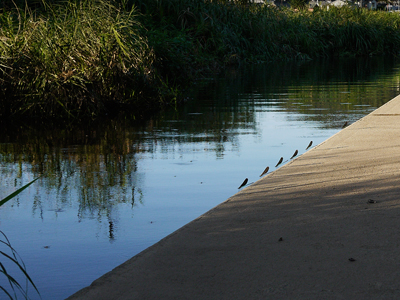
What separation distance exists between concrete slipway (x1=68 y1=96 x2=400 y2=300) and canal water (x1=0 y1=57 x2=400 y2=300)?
342 millimetres

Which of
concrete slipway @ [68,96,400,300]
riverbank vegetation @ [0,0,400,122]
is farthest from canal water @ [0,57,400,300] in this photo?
riverbank vegetation @ [0,0,400,122]

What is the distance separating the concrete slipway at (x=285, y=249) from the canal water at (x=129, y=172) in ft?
1.12

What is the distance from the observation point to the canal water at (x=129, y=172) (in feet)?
12.2

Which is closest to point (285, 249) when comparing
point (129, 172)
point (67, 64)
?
point (129, 172)

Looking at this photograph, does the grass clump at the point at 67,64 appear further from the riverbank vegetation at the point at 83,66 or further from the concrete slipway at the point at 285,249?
the concrete slipway at the point at 285,249

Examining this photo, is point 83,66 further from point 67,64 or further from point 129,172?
point 129,172

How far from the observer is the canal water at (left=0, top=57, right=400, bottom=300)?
372 centimetres

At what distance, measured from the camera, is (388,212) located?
388 cm

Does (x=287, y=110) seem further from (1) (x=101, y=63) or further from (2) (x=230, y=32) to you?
(2) (x=230, y=32)

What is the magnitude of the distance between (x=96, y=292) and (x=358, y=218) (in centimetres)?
168

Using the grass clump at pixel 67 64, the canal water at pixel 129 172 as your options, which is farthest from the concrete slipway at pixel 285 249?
the grass clump at pixel 67 64

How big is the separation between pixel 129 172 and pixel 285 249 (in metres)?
2.72

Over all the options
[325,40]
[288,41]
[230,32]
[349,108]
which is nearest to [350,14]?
[325,40]

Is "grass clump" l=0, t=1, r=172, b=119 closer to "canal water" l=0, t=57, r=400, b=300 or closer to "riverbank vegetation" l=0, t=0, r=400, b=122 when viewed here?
"riverbank vegetation" l=0, t=0, r=400, b=122
